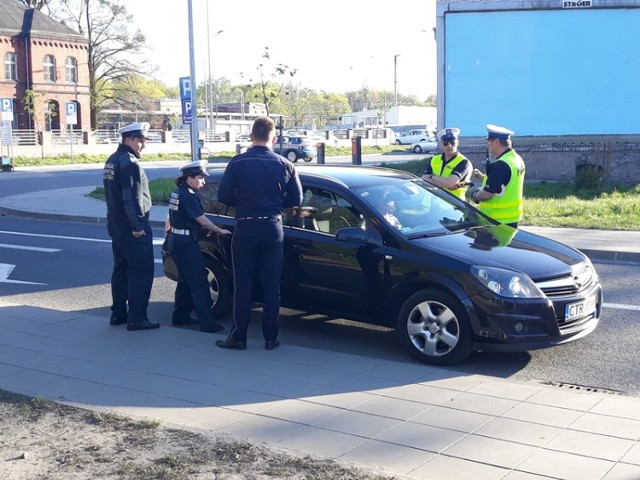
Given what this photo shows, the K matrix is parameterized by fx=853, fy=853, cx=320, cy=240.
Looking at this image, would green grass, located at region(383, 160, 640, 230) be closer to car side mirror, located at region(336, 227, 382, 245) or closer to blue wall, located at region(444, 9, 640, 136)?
blue wall, located at region(444, 9, 640, 136)

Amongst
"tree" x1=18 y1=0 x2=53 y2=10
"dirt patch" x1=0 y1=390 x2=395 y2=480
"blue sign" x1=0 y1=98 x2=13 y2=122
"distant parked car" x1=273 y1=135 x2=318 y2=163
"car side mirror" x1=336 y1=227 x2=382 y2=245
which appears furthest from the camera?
"tree" x1=18 y1=0 x2=53 y2=10

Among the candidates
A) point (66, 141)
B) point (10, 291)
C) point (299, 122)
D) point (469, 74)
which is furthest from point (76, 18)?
point (10, 291)

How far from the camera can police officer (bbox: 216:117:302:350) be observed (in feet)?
22.8

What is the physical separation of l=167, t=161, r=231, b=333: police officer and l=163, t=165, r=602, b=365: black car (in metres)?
0.50

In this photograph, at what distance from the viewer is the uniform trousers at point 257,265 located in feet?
23.1

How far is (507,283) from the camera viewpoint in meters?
6.74

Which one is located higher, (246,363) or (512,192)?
(512,192)

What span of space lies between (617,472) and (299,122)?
3963 inches

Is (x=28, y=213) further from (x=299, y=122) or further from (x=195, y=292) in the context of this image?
(x=299, y=122)

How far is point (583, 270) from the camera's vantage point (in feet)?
24.0

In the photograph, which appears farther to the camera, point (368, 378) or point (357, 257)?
point (357, 257)

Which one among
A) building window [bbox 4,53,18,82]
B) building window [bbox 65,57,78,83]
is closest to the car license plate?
building window [bbox 4,53,18,82]

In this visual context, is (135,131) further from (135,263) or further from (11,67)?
(11,67)

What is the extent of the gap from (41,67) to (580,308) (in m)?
60.8
